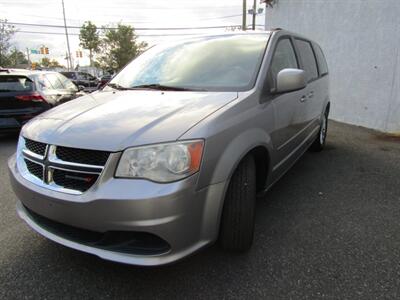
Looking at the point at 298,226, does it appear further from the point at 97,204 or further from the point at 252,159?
the point at 97,204

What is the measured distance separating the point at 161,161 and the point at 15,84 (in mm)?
6142

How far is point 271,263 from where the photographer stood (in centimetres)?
245

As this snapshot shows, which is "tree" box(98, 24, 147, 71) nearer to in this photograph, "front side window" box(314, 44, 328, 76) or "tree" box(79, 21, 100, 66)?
"tree" box(79, 21, 100, 66)

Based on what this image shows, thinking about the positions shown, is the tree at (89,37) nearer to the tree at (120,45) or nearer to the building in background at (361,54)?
the tree at (120,45)

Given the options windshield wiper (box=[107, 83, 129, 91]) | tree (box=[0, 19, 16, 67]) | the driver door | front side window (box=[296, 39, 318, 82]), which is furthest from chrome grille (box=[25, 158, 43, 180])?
tree (box=[0, 19, 16, 67])

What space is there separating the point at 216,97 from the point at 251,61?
674 mm

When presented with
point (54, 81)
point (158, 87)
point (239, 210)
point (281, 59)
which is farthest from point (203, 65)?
point (54, 81)

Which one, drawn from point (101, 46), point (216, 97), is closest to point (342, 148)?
point (216, 97)

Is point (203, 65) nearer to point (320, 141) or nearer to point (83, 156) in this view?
point (83, 156)

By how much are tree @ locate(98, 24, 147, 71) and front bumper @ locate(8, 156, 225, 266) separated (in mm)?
48209

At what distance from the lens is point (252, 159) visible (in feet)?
8.20

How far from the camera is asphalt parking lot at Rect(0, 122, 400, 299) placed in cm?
217

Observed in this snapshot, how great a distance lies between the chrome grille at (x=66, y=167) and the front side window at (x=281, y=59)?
160cm

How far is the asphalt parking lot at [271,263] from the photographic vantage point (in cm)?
217
